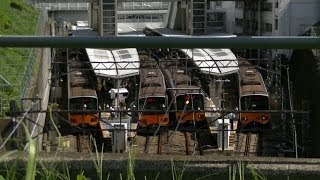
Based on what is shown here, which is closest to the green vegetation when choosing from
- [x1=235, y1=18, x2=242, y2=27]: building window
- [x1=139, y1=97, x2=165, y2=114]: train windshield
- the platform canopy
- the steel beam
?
[x1=139, y1=97, x2=165, y2=114]: train windshield

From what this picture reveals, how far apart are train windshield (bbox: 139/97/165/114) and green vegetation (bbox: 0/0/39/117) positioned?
2.65 metres

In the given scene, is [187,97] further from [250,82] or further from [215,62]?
[250,82]

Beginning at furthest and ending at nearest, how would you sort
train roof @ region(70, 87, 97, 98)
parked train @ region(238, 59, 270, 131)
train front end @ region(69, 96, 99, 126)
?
1. train roof @ region(70, 87, 97, 98)
2. parked train @ region(238, 59, 270, 131)
3. train front end @ region(69, 96, 99, 126)

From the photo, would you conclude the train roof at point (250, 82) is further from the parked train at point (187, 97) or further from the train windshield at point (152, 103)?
the train windshield at point (152, 103)

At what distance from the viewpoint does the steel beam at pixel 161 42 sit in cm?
161

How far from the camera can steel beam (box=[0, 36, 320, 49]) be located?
5.28 ft

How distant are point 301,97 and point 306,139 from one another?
2308 millimetres

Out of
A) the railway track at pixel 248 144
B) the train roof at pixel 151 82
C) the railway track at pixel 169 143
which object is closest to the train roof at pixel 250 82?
the railway track at pixel 248 144

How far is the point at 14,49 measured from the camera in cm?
1332

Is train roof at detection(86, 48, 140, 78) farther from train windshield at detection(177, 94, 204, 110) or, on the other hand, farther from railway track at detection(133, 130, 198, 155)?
railway track at detection(133, 130, 198, 155)

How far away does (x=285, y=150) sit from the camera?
12930mm

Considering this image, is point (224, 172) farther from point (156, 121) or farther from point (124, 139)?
point (156, 121)

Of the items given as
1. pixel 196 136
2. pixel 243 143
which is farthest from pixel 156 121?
pixel 243 143

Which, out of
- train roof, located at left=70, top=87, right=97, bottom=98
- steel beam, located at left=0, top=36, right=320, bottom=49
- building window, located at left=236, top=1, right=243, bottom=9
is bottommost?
train roof, located at left=70, top=87, right=97, bottom=98
